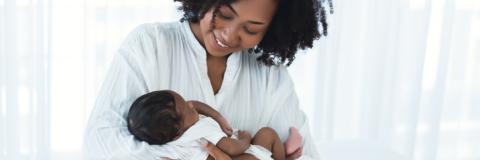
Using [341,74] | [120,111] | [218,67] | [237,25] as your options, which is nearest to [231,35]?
[237,25]

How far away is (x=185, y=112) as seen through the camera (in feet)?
5.17

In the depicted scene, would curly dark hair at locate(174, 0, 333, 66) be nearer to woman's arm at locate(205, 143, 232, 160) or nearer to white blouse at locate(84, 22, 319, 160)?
white blouse at locate(84, 22, 319, 160)

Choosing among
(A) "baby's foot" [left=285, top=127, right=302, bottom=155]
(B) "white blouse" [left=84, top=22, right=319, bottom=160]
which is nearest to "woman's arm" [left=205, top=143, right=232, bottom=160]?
(B) "white blouse" [left=84, top=22, right=319, bottom=160]

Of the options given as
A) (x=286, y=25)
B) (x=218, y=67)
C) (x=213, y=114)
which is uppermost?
(x=286, y=25)

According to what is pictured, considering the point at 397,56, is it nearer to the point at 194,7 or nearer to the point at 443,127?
the point at 443,127

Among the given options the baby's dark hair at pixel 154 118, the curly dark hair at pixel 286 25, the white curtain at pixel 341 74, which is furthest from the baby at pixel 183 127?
the white curtain at pixel 341 74

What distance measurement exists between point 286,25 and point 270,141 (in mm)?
299

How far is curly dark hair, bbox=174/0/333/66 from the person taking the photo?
170 cm

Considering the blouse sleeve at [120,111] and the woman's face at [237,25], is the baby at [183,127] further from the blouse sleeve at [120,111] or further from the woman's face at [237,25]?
the woman's face at [237,25]

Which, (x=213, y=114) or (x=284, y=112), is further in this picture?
(x=284, y=112)

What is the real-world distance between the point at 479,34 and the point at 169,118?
7.28 feet

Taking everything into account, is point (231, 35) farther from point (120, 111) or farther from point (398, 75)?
point (398, 75)

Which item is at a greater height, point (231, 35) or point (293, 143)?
point (231, 35)

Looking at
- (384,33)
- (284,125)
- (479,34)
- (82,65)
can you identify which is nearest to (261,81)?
(284,125)
